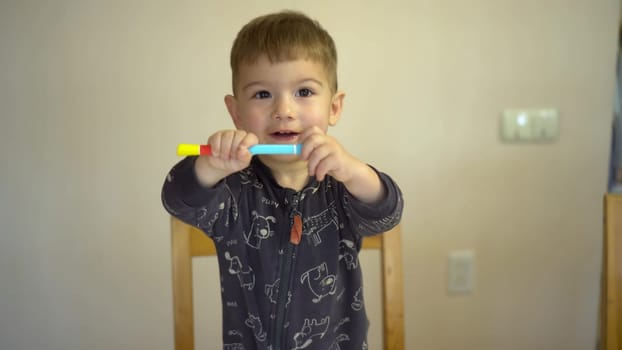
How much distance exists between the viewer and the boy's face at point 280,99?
0.62 metres

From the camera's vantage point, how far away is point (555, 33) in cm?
114

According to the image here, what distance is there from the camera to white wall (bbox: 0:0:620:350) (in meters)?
1.04

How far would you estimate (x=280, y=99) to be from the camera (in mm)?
624

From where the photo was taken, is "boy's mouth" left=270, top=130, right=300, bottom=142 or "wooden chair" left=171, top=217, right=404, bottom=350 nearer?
"boy's mouth" left=270, top=130, right=300, bottom=142

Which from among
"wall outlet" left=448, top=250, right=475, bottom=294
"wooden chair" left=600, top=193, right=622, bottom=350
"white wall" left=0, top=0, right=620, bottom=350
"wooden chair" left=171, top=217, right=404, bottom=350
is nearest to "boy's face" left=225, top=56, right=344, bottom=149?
"wooden chair" left=171, top=217, right=404, bottom=350

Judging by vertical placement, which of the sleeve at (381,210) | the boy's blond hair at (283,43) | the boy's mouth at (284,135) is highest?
the boy's blond hair at (283,43)

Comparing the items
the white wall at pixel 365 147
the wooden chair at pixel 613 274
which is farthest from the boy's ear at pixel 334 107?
the wooden chair at pixel 613 274

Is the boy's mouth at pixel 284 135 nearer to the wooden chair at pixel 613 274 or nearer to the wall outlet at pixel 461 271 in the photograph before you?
the wooden chair at pixel 613 274

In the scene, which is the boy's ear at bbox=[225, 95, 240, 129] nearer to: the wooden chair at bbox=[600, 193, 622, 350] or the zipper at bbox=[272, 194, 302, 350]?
the zipper at bbox=[272, 194, 302, 350]

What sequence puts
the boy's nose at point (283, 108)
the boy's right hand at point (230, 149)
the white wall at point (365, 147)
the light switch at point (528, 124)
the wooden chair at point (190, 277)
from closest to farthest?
the boy's right hand at point (230, 149)
the boy's nose at point (283, 108)
the wooden chair at point (190, 277)
the white wall at point (365, 147)
the light switch at point (528, 124)

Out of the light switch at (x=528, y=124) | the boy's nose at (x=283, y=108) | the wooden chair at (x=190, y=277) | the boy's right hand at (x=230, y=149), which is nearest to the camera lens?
the boy's right hand at (x=230, y=149)

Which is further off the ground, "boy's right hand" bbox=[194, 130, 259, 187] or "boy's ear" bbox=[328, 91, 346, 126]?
"boy's ear" bbox=[328, 91, 346, 126]

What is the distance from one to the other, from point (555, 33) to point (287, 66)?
32.9 inches

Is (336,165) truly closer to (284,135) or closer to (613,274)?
(284,135)
